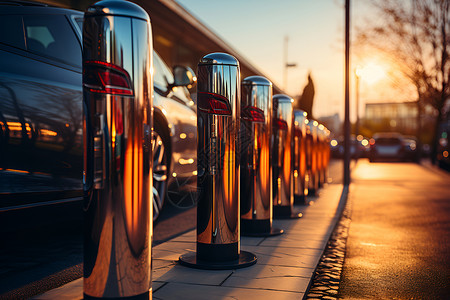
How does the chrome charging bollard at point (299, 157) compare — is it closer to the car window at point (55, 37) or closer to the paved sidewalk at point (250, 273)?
the paved sidewalk at point (250, 273)

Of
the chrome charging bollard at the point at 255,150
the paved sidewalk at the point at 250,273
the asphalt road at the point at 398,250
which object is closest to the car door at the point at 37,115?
the paved sidewalk at the point at 250,273

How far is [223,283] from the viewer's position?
355 cm

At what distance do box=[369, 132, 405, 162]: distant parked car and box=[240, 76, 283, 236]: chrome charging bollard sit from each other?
82.1 ft

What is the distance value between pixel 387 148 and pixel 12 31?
89.6 feet

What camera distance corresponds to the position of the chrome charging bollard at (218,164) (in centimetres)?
396

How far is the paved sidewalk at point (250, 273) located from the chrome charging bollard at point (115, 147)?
2.10 feet

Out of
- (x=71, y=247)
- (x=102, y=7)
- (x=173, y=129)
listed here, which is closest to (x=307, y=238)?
(x=173, y=129)

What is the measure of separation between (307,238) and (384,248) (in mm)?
745

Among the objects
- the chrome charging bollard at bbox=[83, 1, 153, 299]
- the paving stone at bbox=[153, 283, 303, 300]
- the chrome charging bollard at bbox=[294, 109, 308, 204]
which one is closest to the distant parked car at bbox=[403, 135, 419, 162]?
the chrome charging bollard at bbox=[294, 109, 308, 204]

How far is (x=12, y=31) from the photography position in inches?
146

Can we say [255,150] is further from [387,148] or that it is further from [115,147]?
[387,148]

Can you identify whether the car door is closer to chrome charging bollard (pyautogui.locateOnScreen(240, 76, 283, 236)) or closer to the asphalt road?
chrome charging bollard (pyautogui.locateOnScreen(240, 76, 283, 236))

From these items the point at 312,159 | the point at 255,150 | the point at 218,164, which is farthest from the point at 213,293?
the point at 312,159

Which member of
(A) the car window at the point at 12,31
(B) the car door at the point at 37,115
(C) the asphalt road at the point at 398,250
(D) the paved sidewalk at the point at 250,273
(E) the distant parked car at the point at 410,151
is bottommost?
(C) the asphalt road at the point at 398,250
